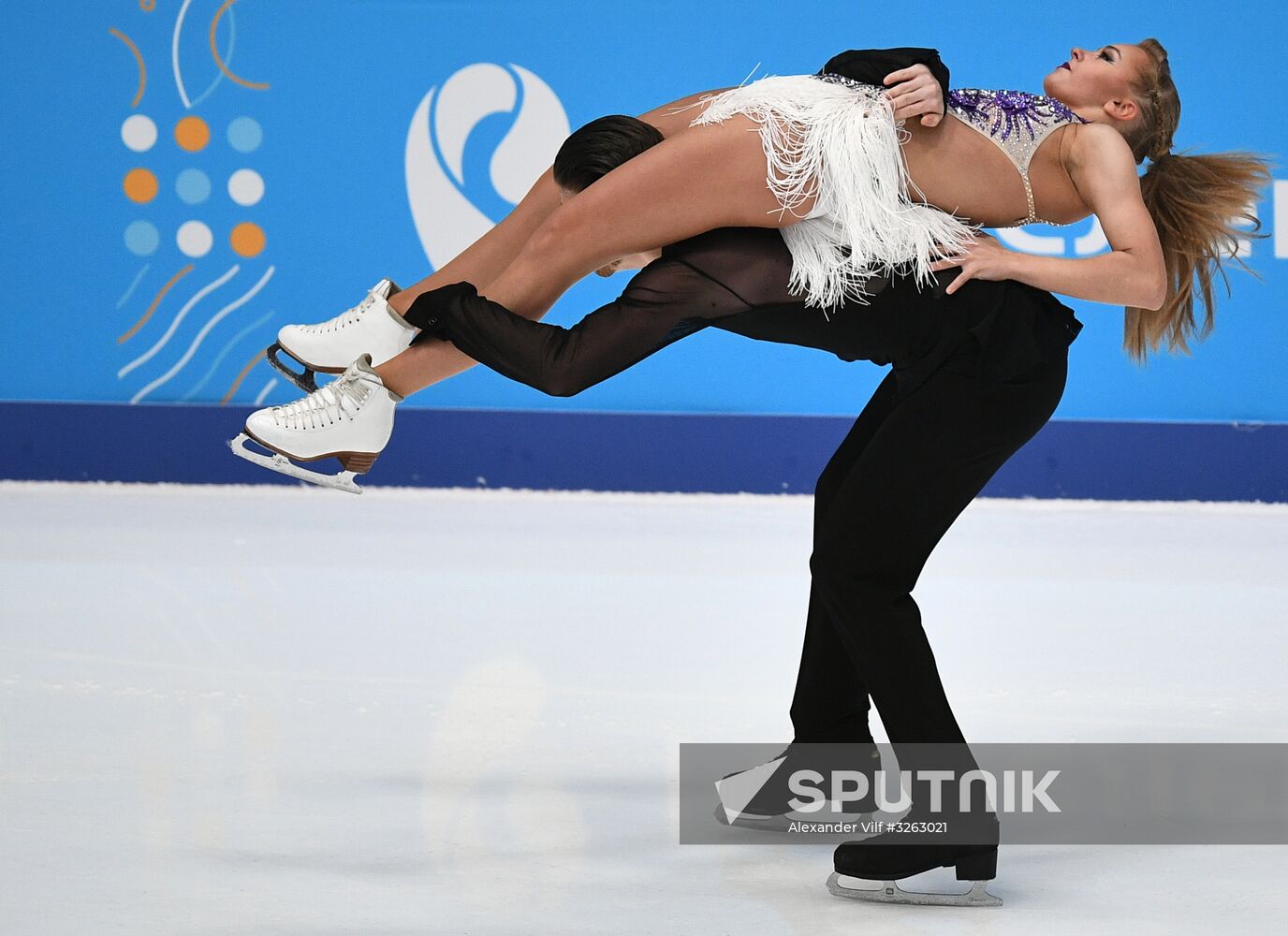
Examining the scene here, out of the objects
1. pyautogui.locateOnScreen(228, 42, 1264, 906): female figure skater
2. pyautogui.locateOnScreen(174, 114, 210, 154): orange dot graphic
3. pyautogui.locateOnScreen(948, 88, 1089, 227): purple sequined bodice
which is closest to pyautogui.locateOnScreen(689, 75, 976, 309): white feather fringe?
pyautogui.locateOnScreen(228, 42, 1264, 906): female figure skater

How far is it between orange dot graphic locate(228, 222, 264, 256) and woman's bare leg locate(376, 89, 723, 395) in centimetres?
353

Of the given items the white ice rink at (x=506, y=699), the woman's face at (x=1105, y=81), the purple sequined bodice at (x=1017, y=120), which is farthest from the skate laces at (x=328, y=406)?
the woman's face at (x=1105, y=81)

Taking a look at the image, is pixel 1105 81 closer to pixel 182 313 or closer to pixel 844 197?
pixel 844 197

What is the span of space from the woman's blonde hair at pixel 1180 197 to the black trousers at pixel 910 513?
10.9 inches

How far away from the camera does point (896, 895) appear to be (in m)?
1.75

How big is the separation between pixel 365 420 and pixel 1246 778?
1454 mm

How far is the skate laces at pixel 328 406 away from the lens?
185 cm

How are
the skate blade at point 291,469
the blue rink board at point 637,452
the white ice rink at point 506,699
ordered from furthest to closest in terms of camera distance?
1. the blue rink board at point 637,452
2. the skate blade at point 291,469
3. the white ice rink at point 506,699

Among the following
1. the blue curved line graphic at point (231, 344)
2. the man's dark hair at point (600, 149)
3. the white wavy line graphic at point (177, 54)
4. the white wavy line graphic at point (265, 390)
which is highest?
the white wavy line graphic at point (177, 54)

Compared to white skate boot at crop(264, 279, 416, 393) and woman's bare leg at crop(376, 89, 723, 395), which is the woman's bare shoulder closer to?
woman's bare leg at crop(376, 89, 723, 395)

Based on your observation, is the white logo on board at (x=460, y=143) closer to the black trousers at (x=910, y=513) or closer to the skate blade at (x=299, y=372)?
the skate blade at (x=299, y=372)

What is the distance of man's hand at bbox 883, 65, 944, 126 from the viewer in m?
1.81

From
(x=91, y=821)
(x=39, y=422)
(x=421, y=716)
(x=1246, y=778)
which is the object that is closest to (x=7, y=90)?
(x=39, y=422)

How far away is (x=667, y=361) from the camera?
5.38 metres
